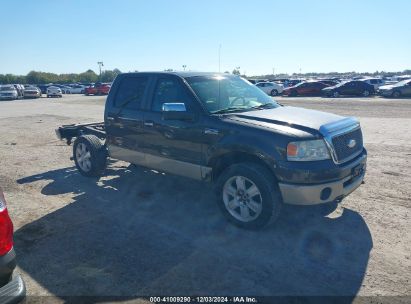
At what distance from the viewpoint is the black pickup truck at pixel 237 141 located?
410cm

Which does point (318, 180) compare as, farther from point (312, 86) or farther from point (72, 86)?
point (72, 86)

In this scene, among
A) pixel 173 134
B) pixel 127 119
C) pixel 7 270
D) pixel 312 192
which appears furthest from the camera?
pixel 127 119

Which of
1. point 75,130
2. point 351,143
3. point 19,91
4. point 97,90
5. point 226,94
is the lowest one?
point 97,90

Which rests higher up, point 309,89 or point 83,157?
point 309,89

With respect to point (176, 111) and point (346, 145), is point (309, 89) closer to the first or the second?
point (346, 145)

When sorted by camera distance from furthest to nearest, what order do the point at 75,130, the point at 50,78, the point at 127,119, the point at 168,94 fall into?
the point at 50,78, the point at 75,130, the point at 127,119, the point at 168,94

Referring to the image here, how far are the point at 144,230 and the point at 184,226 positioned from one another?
0.54 metres

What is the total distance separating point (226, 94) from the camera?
5.29m

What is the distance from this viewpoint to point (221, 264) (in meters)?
3.76

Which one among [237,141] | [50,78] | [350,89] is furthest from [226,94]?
[50,78]

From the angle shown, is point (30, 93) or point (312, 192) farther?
point (30, 93)

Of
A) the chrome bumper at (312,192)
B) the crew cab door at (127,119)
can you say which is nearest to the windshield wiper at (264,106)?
the chrome bumper at (312,192)

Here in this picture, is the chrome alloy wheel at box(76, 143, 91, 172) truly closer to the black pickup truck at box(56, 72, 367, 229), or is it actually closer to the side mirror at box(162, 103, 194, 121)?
the black pickup truck at box(56, 72, 367, 229)

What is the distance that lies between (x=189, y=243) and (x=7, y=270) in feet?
7.29
